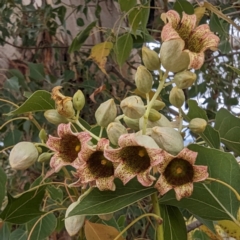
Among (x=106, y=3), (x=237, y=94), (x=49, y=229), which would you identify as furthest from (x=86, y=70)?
(x=49, y=229)

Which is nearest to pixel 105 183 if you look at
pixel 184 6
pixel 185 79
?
pixel 185 79

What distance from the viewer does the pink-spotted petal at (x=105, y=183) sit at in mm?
333

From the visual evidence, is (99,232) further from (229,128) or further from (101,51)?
(101,51)

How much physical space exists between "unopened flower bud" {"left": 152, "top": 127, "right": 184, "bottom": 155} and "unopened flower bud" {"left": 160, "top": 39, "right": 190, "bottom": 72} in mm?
66

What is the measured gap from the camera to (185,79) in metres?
0.37

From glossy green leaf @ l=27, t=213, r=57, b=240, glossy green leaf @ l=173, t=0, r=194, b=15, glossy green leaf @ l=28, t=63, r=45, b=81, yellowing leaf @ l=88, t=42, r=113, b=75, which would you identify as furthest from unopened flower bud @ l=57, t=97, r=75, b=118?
glossy green leaf @ l=28, t=63, r=45, b=81

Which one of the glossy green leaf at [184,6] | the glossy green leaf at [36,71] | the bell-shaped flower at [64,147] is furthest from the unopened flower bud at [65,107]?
the glossy green leaf at [36,71]

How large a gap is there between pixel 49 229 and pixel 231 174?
30 centimetres

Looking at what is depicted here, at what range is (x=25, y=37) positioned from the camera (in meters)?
1.51

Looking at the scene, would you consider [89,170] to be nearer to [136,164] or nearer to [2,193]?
[136,164]

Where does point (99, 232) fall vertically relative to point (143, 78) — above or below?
below

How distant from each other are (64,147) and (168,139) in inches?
3.8

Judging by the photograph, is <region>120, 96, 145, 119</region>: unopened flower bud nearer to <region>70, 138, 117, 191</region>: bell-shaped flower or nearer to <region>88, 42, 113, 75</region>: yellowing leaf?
<region>70, 138, 117, 191</region>: bell-shaped flower

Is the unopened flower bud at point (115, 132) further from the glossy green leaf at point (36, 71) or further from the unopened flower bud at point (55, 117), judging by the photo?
the glossy green leaf at point (36, 71)
